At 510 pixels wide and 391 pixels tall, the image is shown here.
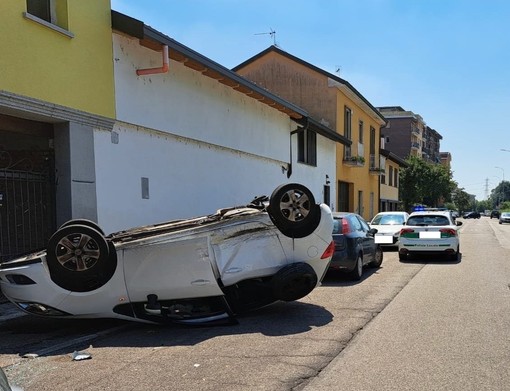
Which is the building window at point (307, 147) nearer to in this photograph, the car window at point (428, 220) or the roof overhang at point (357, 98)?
the roof overhang at point (357, 98)

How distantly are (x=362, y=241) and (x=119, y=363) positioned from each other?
711 centimetres

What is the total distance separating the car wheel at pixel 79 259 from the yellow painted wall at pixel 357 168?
69.6 feet

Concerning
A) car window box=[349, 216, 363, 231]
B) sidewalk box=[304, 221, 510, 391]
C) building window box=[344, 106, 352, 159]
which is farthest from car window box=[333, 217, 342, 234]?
building window box=[344, 106, 352, 159]

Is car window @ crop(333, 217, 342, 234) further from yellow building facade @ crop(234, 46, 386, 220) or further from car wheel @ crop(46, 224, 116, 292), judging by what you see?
yellow building facade @ crop(234, 46, 386, 220)

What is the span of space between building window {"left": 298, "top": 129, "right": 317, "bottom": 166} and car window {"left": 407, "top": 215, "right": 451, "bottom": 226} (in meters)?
7.33

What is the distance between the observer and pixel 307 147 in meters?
21.6

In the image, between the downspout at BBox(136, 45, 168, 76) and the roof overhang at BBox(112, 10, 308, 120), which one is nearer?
the roof overhang at BBox(112, 10, 308, 120)

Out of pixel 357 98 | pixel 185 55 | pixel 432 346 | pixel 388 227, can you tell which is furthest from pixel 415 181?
pixel 432 346

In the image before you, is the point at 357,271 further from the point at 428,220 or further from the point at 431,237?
the point at 428,220

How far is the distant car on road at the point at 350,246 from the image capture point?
32.3ft

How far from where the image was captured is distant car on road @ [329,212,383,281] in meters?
9.84

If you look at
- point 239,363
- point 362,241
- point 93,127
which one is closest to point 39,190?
point 93,127

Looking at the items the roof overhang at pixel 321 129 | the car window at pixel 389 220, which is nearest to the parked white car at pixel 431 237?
the car window at pixel 389 220

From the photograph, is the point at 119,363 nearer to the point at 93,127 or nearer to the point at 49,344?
the point at 49,344
